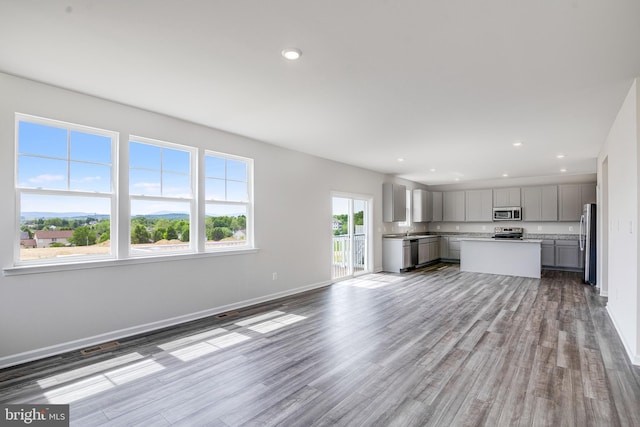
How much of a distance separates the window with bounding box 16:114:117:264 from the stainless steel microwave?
988 centimetres

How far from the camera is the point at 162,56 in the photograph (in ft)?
8.57

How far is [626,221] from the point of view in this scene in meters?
3.39

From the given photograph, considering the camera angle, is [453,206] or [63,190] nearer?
[63,190]

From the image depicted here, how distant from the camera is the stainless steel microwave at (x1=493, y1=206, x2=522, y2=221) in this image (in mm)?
9539

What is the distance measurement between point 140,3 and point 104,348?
127 inches

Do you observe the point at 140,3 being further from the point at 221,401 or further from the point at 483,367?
the point at 483,367

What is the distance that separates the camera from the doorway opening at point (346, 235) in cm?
732

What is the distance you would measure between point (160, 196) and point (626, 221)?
17.3 feet

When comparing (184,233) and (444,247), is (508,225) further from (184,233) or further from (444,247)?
(184,233)

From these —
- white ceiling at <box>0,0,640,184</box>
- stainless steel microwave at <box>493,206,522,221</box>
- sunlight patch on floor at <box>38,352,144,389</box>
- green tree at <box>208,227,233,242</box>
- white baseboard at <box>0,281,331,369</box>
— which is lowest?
sunlight patch on floor at <box>38,352,144,389</box>

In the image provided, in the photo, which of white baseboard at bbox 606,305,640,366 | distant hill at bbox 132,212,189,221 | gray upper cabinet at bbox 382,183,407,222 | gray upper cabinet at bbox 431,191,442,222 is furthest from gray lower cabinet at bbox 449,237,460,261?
distant hill at bbox 132,212,189,221

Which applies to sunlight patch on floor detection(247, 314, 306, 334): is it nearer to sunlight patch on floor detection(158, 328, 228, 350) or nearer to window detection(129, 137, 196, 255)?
sunlight patch on floor detection(158, 328, 228, 350)

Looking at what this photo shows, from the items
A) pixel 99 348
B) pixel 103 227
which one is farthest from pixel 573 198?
pixel 99 348

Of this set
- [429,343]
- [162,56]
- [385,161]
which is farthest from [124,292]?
[385,161]
